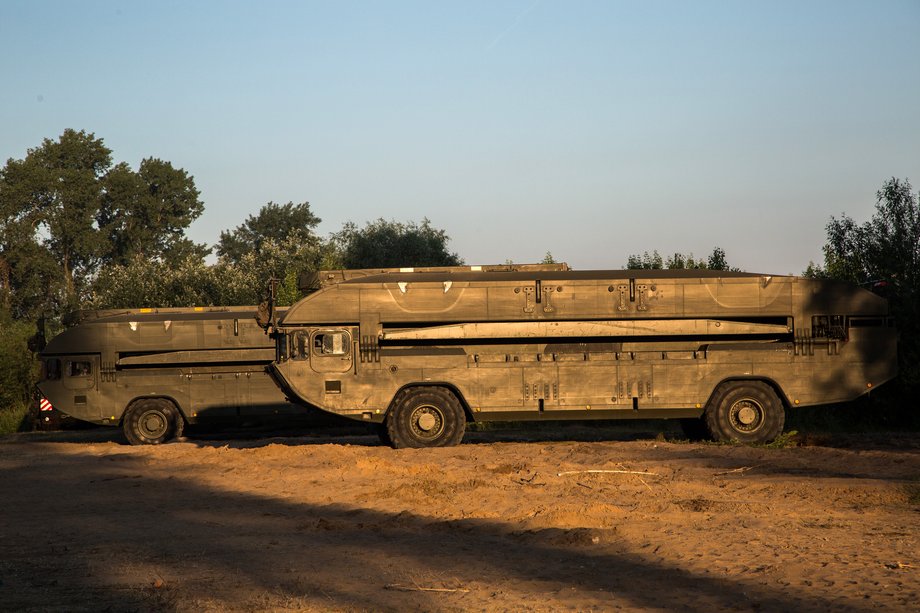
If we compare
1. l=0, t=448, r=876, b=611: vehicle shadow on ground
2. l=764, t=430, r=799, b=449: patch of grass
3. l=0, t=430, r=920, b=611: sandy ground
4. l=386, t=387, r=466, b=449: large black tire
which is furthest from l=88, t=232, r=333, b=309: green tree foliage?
l=0, t=448, r=876, b=611: vehicle shadow on ground

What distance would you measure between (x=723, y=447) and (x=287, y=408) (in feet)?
35.1

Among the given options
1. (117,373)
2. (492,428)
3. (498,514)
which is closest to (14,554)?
(498,514)

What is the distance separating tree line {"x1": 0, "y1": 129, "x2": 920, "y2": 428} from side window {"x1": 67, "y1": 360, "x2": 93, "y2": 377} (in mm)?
13129

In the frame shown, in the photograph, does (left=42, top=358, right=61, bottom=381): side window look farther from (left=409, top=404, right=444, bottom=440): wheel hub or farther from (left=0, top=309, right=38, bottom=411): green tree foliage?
(left=0, top=309, right=38, bottom=411): green tree foliage

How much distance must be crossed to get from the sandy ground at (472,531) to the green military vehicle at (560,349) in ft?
3.48

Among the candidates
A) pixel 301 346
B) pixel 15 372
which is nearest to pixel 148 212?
pixel 15 372

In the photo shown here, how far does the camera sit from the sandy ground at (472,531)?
8.05 meters

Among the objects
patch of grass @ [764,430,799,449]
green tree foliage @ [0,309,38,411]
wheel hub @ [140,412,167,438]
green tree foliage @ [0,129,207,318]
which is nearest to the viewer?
patch of grass @ [764,430,799,449]

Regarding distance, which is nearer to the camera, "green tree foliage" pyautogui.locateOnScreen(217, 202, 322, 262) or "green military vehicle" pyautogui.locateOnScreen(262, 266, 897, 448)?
"green military vehicle" pyautogui.locateOnScreen(262, 266, 897, 448)

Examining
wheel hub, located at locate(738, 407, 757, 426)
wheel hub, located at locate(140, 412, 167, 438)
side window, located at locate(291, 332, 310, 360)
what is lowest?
wheel hub, located at locate(140, 412, 167, 438)

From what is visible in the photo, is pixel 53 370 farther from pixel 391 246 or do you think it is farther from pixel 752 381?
pixel 391 246

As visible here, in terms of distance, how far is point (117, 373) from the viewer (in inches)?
955

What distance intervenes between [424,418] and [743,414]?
19.9 feet

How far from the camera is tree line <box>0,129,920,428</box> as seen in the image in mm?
52344
